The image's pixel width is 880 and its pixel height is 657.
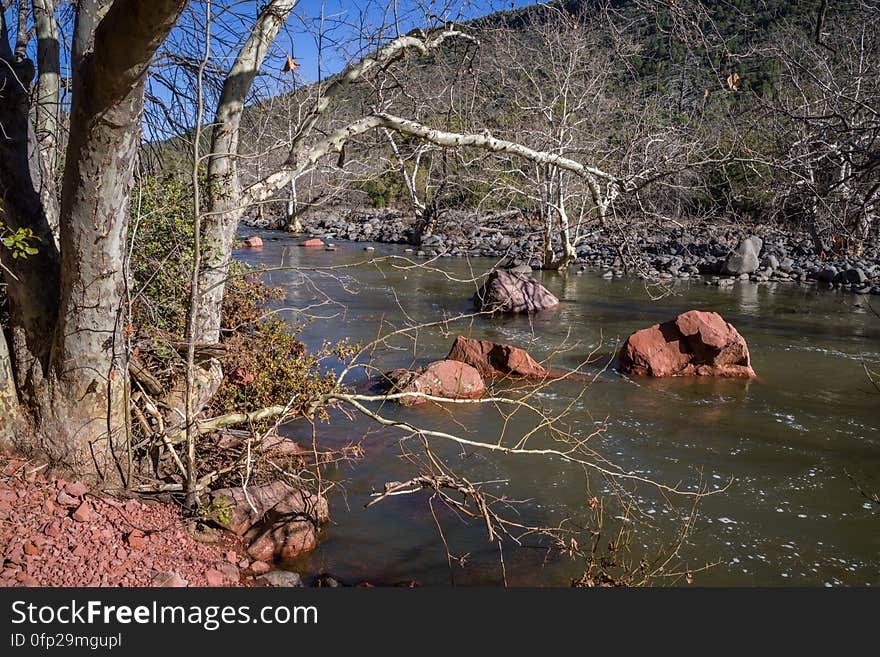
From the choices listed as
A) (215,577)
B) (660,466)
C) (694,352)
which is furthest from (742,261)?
(215,577)

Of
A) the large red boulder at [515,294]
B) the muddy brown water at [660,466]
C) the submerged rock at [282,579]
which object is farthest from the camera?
the large red boulder at [515,294]

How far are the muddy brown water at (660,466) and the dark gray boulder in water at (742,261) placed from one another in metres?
7.25

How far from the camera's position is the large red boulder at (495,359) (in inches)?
406

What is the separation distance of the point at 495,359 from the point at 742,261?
1423 cm

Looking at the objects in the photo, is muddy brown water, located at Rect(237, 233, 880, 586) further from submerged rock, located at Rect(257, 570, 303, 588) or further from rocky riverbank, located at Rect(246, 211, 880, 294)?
rocky riverbank, located at Rect(246, 211, 880, 294)

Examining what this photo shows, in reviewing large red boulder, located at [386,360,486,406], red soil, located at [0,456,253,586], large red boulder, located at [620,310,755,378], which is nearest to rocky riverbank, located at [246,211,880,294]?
large red boulder, located at [620,310,755,378]

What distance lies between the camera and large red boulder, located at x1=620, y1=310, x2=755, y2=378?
10.8 meters

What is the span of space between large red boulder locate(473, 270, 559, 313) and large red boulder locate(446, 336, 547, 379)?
4576 mm

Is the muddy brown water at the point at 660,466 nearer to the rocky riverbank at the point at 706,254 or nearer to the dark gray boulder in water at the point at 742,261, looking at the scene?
the rocky riverbank at the point at 706,254

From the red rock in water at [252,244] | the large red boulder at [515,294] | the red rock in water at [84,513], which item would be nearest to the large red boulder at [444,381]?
the red rock in water at [84,513]

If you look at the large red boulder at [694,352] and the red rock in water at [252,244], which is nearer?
the large red boulder at [694,352]

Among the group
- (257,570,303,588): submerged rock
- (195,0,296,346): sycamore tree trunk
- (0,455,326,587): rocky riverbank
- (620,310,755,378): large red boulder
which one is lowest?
(257,570,303,588): submerged rock

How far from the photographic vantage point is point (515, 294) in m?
15.5

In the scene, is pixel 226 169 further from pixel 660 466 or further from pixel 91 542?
pixel 660 466
